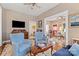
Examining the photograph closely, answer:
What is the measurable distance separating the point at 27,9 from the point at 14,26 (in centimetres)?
44

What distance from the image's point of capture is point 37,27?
8.46 ft

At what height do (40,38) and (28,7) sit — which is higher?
(28,7)

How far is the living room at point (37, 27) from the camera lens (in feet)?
8.01

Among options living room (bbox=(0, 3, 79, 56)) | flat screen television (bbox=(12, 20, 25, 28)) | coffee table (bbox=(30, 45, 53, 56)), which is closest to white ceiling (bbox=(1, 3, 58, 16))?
living room (bbox=(0, 3, 79, 56))

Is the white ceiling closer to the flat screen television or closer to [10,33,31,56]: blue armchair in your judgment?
the flat screen television

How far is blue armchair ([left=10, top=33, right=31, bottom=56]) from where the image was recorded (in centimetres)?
245

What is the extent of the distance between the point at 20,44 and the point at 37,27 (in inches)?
19.5

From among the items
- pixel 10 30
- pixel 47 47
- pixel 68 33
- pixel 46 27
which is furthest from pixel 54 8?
pixel 10 30

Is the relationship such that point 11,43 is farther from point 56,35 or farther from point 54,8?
point 54,8

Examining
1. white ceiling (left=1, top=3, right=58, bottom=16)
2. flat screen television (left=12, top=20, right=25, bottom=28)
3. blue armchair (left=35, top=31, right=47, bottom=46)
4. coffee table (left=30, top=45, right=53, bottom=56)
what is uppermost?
white ceiling (left=1, top=3, right=58, bottom=16)

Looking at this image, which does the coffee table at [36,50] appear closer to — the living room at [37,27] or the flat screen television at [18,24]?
the living room at [37,27]

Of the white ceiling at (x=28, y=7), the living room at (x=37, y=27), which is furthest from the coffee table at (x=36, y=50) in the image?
the white ceiling at (x=28, y=7)

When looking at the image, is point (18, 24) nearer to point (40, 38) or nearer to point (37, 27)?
point (37, 27)

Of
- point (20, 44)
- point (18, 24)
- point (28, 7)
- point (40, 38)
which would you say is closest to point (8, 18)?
point (18, 24)
